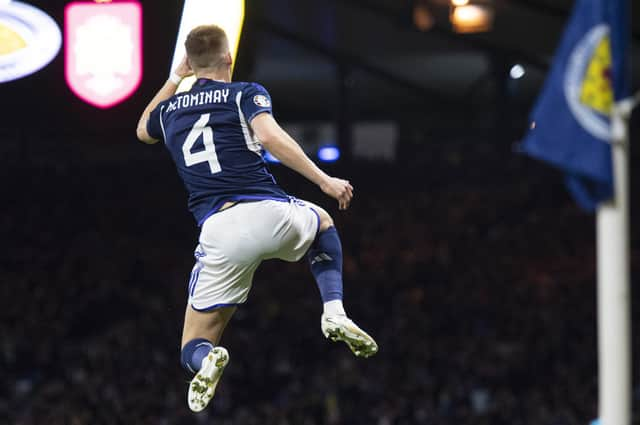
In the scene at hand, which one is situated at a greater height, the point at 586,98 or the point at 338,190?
the point at 586,98

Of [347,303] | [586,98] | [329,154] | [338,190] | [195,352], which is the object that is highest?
[586,98]

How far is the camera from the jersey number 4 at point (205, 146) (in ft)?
18.0

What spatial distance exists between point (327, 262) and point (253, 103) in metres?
0.96

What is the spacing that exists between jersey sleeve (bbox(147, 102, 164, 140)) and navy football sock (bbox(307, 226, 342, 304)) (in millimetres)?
955

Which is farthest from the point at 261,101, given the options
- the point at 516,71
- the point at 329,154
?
the point at 516,71

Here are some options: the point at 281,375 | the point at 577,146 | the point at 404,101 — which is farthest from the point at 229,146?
the point at 404,101

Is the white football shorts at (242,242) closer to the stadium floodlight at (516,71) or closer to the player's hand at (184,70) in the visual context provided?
the player's hand at (184,70)

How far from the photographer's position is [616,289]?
410 centimetres

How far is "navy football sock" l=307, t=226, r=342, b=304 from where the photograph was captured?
5781mm

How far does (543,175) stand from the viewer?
62.6 ft

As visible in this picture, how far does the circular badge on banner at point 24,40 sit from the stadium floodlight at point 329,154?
7.94 m

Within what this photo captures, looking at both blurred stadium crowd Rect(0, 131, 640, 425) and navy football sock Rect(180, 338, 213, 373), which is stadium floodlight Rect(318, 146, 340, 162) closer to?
blurred stadium crowd Rect(0, 131, 640, 425)

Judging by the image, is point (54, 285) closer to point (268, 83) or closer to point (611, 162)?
point (268, 83)

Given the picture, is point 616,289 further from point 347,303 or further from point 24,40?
point 347,303
